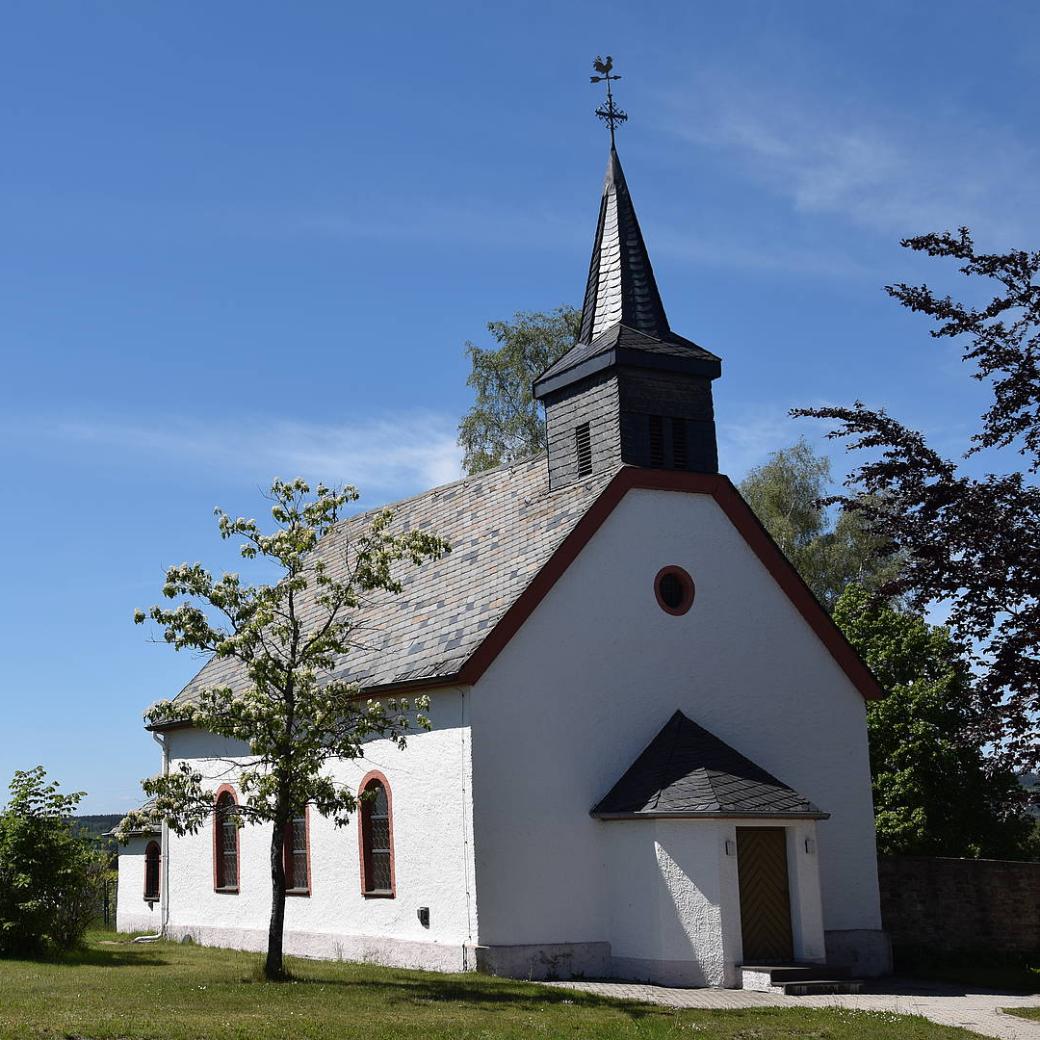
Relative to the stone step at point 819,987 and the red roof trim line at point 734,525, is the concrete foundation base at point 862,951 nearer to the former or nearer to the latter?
the stone step at point 819,987

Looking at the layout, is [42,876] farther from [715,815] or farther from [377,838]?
[715,815]

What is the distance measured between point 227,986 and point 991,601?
11.0 meters

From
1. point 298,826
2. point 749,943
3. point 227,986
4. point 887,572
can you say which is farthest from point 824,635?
point 887,572

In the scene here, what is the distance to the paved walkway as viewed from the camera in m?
16.6

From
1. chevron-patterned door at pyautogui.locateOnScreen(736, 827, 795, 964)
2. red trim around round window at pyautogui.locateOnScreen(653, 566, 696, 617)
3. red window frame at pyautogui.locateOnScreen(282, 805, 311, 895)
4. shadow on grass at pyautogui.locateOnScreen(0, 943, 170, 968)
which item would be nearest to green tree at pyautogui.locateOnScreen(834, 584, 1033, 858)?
red trim around round window at pyautogui.locateOnScreen(653, 566, 696, 617)

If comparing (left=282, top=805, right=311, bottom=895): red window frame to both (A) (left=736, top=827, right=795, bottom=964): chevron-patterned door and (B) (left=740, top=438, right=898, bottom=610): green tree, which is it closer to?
(A) (left=736, top=827, right=795, bottom=964): chevron-patterned door

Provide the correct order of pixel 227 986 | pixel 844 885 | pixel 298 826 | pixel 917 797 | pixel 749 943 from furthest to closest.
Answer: pixel 917 797, pixel 298 826, pixel 844 885, pixel 749 943, pixel 227 986

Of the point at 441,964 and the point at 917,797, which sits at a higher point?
the point at 917,797

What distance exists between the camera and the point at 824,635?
24031 millimetres

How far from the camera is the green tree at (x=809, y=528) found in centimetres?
3959

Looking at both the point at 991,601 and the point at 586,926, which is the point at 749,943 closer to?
the point at 586,926

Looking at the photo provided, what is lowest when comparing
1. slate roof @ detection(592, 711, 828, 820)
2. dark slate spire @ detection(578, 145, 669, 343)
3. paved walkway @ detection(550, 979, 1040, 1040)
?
paved walkway @ detection(550, 979, 1040, 1040)

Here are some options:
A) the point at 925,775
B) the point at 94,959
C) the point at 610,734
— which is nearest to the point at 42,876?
the point at 94,959

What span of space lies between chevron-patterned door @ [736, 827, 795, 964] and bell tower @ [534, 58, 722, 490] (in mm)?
6688
